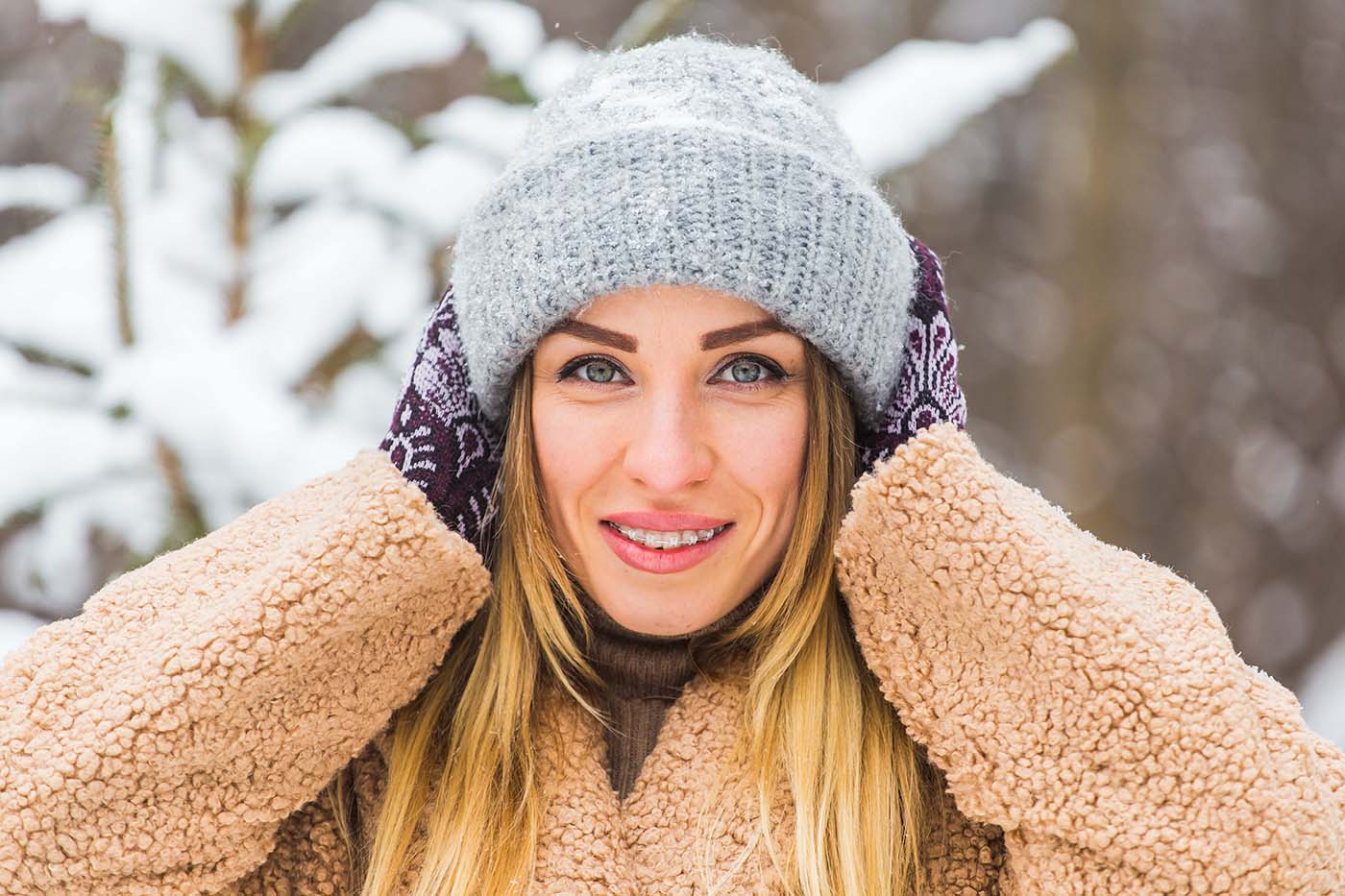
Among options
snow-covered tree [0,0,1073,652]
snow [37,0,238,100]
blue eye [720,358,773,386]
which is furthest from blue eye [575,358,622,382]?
snow [37,0,238,100]

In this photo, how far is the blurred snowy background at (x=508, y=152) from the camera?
6.70 ft

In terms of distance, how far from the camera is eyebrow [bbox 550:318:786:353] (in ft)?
5.10

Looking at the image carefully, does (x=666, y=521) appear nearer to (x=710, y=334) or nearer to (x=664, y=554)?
(x=664, y=554)

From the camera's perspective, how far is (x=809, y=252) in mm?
1552

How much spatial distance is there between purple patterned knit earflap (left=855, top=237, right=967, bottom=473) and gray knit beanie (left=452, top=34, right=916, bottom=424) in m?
0.02

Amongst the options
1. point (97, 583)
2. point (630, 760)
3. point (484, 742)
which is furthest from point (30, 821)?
point (97, 583)

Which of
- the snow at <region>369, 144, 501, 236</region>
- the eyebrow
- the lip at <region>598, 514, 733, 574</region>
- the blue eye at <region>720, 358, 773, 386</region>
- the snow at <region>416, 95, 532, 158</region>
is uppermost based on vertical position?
the snow at <region>416, 95, 532, 158</region>

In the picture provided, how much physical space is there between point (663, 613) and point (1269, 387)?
4.68 m

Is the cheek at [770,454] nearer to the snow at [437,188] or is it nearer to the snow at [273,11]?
the snow at [437,188]

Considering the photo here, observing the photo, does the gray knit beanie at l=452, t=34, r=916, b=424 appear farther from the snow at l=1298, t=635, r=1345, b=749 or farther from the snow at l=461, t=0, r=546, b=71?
the snow at l=1298, t=635, r=1345, b=749

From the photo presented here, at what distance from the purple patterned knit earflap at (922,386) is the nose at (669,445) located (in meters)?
0.25

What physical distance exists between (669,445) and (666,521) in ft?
0.35

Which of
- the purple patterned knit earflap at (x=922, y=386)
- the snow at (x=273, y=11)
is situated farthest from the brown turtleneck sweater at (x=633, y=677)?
the snow at (x=273, y=11)

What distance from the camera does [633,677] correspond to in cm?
177
